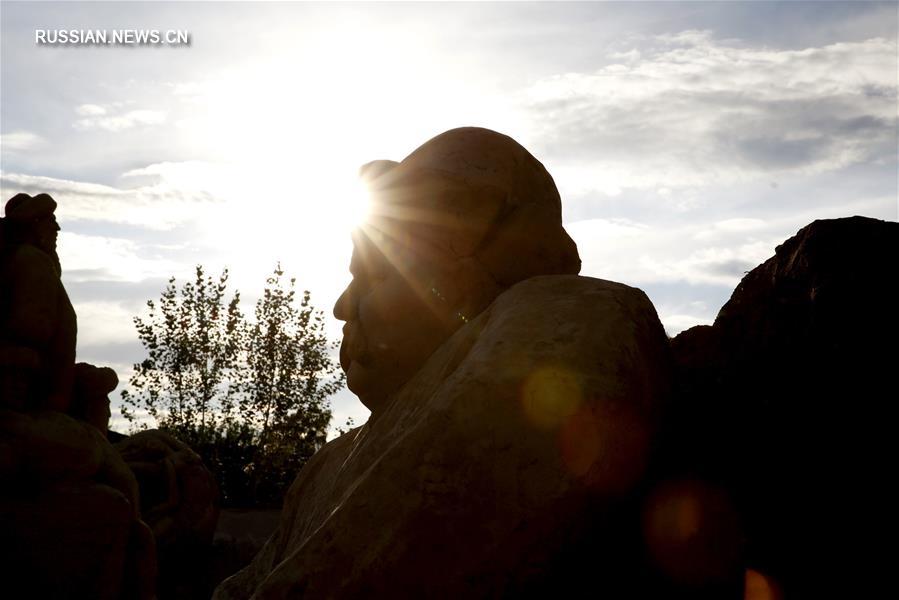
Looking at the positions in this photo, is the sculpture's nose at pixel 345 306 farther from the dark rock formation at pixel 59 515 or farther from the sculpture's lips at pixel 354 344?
the dark rock formation at pixel 59 515

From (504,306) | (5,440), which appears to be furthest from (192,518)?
(504,306)

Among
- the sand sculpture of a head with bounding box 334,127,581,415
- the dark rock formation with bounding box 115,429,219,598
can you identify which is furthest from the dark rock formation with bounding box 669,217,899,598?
the dark rock formation with bounding box 115,429,219,598

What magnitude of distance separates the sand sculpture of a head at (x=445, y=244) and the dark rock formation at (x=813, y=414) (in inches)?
37.3

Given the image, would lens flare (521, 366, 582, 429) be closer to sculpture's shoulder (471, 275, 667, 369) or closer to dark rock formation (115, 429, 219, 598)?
sculpture's shoulder (471, 275, 667, 369)

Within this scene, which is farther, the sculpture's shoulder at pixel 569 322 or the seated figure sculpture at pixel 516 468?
the sculpture's shoulder at pixel 569 322

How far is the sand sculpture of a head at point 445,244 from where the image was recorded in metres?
3.73

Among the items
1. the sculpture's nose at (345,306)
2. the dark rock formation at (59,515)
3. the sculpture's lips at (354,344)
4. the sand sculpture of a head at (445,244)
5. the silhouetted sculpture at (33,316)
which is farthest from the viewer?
the silhouetted sculpture at (33,316)

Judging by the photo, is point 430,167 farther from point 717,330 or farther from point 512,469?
point 512,469

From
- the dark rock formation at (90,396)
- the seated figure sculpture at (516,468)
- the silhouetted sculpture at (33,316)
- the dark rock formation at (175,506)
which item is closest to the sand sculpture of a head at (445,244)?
the seated figure sculpture at (516,468)

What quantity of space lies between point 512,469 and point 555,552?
0.24 meters

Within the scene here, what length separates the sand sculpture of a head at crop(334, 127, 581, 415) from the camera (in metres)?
3.73

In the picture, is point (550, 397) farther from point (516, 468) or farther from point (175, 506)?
point (175, 506)

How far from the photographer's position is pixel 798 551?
274cm

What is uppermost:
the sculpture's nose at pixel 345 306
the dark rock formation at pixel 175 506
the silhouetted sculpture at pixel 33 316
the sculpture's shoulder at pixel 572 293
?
the silhouetted sculpture at pixel 33 316
